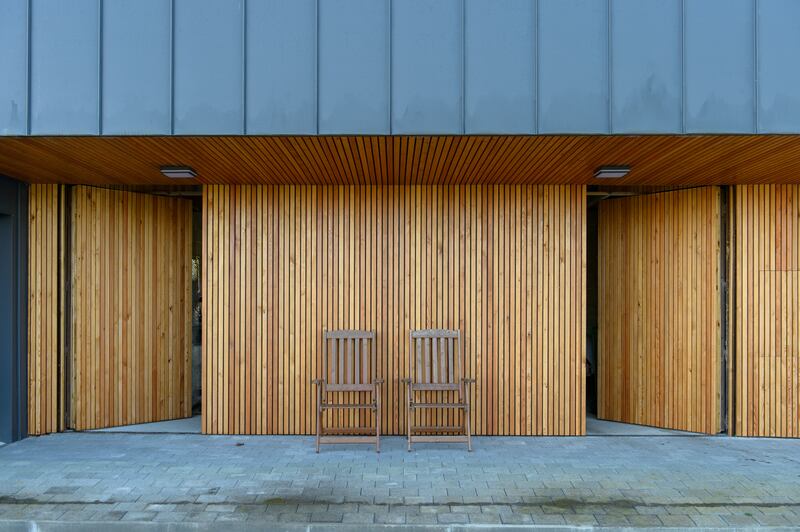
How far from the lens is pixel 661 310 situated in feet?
23.5

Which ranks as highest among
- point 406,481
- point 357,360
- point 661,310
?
point 661,310

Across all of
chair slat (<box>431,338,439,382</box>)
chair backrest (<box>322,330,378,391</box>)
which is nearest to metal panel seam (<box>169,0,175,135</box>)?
chair backrest (<box>322,330,378,391</box>)

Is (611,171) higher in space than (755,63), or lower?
lower

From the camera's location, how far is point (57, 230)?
6.72 m

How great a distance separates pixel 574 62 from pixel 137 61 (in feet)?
12.4

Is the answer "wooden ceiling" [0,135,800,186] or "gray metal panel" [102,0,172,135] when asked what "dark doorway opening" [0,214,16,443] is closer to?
"wooden ceiling" [0,135,800,186]

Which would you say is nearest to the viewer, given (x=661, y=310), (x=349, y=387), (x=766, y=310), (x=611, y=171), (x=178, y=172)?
(x=611, y=171)

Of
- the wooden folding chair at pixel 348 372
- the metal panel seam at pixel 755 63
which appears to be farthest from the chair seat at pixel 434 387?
the metal panel seam at pixel 755 63

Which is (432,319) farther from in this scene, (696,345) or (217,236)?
(696,345)

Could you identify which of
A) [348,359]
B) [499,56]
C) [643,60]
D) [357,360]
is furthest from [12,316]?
[643,60]

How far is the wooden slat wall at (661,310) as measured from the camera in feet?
22.0

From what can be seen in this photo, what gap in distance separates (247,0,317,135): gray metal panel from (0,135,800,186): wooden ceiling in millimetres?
199

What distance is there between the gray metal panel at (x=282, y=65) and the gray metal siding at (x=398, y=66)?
0.01 metres

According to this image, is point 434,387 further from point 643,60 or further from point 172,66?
point 172,66
